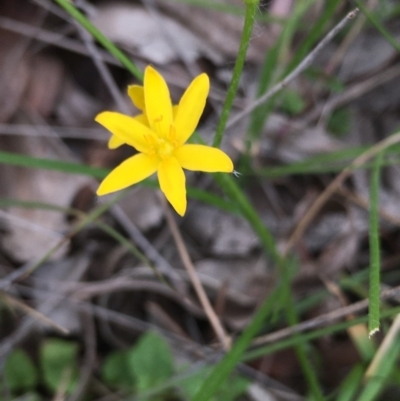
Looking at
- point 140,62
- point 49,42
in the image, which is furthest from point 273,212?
point 49,42

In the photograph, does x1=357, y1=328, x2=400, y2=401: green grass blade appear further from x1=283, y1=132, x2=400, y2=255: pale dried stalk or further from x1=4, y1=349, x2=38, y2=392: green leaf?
x1=4, y1=349, x2=38, y2=392: green leaf

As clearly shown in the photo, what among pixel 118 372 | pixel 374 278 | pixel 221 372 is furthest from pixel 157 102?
pixel 118 372

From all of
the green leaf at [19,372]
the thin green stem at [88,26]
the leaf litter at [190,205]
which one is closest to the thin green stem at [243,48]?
the thin green stem at [88,26]

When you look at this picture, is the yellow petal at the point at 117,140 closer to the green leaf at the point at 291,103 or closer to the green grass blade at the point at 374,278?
the green grass blade at the point at 374,278

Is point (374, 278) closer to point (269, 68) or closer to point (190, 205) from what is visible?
point (269, 68)

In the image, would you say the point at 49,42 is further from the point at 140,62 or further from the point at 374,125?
the point at 374,125

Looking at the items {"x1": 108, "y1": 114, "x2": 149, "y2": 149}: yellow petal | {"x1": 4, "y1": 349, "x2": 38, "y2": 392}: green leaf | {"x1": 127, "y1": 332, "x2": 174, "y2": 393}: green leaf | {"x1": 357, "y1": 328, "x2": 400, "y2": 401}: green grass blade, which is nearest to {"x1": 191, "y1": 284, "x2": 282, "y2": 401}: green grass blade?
{"x1": 357, "y1": 328, "x2": 400, "y2": 401}: green grass blade
